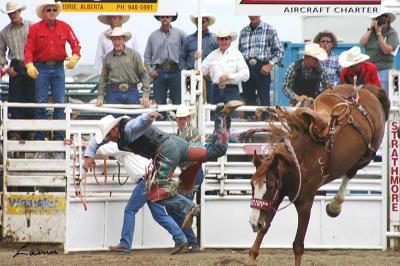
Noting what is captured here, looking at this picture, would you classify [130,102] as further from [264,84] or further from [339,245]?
[339,245]

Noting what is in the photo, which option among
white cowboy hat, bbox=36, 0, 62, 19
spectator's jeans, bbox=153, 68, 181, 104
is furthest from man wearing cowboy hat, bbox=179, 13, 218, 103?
white cowboy hat, bbox=36, 0, 62, 19

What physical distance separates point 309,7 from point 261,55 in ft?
4.52

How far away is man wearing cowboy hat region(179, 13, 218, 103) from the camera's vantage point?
13.4 meters

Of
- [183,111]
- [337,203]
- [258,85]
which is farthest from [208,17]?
[337,203]

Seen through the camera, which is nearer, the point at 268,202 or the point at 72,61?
the point at 268,202

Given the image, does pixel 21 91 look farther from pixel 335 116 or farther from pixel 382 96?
pixel 335 116

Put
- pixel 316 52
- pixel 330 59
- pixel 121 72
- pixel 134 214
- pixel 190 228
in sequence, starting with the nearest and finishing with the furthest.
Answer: pixel 134 214
pixel 190 228
pixel 316 52
pixel 121 72
pixel 330 59

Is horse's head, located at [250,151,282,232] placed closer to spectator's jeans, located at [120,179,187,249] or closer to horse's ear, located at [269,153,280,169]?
horse's ear, located at [269,153,280,169]

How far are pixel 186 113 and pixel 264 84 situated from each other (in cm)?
202

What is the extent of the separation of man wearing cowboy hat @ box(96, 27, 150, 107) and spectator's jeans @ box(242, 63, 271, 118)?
137 centimetres

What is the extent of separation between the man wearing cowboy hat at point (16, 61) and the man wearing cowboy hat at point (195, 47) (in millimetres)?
1883

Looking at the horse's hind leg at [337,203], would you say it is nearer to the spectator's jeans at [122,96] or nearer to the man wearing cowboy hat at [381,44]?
the man wearing cowboy hat at [381,44]

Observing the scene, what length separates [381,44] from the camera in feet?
43.2

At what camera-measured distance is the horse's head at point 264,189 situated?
9227mm
